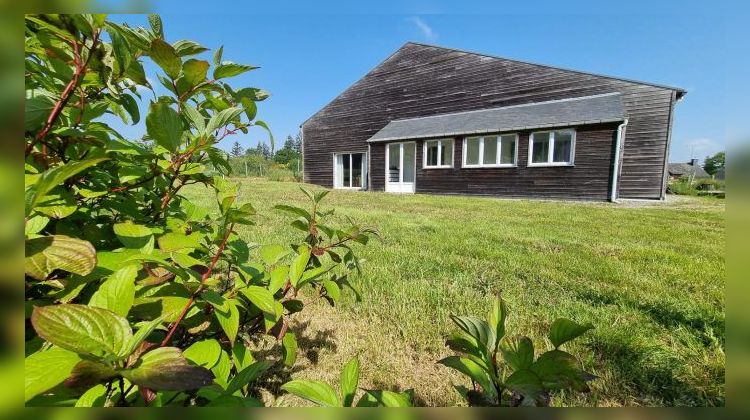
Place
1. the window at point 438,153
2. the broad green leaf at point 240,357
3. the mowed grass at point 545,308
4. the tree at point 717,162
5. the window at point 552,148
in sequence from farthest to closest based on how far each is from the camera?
the window at point 438,153 < the window at point 552,148 < the mowed grass at point 545,308 < the broad green leaf at point 240,357 < the tree at point 717,162

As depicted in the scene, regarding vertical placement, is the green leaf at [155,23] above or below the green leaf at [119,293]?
above

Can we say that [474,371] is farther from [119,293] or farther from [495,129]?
[495,129]

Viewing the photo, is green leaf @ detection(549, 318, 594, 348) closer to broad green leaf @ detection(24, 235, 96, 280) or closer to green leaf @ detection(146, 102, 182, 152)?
broad green leaf @ detection(24, 235, 96, 280)

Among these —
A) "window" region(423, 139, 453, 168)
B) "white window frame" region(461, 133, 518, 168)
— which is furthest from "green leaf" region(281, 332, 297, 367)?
"window" region(423, 139, 453, 168)

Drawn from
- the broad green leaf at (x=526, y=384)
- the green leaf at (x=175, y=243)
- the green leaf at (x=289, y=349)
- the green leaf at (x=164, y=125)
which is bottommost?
the green leaf at (x=289, y=349)

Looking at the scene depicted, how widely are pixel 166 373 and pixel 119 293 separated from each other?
0.66ft

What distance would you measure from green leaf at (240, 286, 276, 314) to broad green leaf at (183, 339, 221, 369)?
12 centimetres

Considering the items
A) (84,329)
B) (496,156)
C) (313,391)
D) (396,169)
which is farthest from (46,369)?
(396,169)

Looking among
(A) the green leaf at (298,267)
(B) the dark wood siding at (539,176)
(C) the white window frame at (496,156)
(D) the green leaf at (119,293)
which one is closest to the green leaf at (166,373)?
(D) the green leaf at (119,293)

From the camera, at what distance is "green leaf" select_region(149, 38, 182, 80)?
0.72 meters

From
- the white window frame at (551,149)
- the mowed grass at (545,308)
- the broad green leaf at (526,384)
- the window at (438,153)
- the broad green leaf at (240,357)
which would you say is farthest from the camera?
the window at (438,153)

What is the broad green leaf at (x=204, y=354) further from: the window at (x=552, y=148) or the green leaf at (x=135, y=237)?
the window at (x=552, y=148)

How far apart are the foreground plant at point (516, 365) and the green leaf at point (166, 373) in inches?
14.7

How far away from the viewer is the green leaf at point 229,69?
908 millimetres
